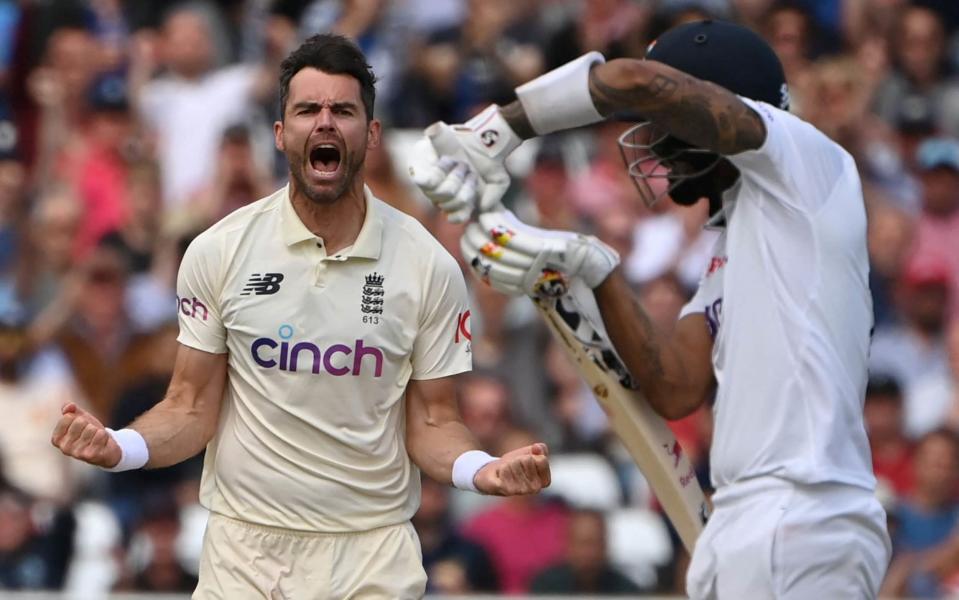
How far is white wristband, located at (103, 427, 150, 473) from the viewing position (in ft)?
17.9

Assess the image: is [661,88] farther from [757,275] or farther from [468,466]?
[468,466]

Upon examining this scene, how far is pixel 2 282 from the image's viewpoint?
422 inches

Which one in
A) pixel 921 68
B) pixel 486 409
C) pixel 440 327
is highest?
pixel 440 327

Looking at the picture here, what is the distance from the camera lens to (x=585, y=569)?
9484 millimetres

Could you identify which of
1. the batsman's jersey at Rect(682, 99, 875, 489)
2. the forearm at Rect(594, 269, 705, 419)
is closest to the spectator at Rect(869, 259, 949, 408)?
the forearm at Rect(594, 269, 705, 419)

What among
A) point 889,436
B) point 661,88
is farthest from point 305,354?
point 889,436

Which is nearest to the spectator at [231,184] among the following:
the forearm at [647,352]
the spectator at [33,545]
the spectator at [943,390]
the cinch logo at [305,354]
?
the spectator at [33,545]

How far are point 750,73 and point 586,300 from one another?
91 cm

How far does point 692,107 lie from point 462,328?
965 millimetres

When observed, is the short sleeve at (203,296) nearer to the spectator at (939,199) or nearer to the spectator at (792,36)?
the spectator at (939,199)

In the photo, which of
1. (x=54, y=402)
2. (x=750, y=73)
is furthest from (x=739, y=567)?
(x=54, y=402)

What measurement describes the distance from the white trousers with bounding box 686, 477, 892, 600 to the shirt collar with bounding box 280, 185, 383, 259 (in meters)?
1.28

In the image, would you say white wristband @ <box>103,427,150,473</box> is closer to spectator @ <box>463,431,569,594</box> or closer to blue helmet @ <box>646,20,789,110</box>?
blue helmet @ <box>646,20,789,110</box>

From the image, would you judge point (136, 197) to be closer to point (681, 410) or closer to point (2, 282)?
point (2, 282)
